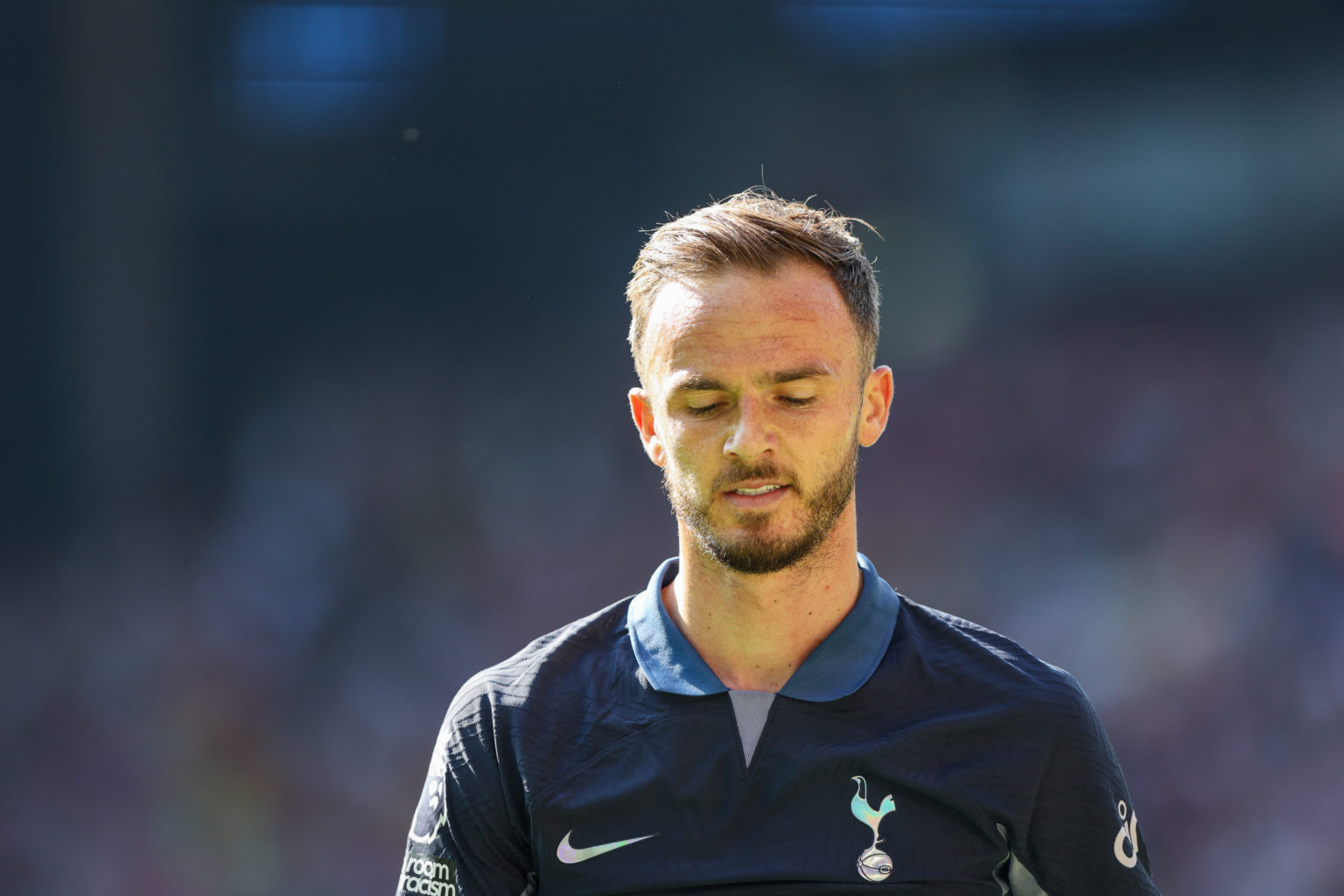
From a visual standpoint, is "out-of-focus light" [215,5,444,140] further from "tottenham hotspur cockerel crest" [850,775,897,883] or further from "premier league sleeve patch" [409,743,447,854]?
"tottenham hotspur cockerel crest" [850,775,897,883]

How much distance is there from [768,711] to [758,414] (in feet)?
1.27

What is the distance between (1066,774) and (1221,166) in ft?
6.79

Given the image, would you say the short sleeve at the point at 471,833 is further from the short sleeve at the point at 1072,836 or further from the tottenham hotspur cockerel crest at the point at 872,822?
the short sleeve at the point at 1072,836

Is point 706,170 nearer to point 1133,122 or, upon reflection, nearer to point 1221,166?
point 1133,122

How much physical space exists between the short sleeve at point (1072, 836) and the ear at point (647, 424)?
633 millimetres

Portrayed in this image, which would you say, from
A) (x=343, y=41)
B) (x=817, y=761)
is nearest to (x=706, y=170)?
(x=343, y=41)

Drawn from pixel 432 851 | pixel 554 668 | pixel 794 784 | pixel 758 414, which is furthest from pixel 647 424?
pixel 432 851

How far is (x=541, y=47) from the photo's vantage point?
2994 mm

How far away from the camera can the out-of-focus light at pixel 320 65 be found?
9.71 feet

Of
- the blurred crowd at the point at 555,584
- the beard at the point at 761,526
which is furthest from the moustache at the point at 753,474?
the blurred crowd at the point at 555,584

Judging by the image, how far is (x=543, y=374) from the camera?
120 inches

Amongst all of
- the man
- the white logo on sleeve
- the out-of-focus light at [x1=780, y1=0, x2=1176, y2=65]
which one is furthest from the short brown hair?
the out-of-focus light at [x1=780, y1=0, x2=1176, y2=65]

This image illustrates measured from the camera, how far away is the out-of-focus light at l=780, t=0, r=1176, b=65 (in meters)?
3.01

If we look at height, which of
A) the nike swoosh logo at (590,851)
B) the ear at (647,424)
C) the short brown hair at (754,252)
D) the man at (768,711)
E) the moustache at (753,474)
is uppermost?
the short brown hair at (754,252)
